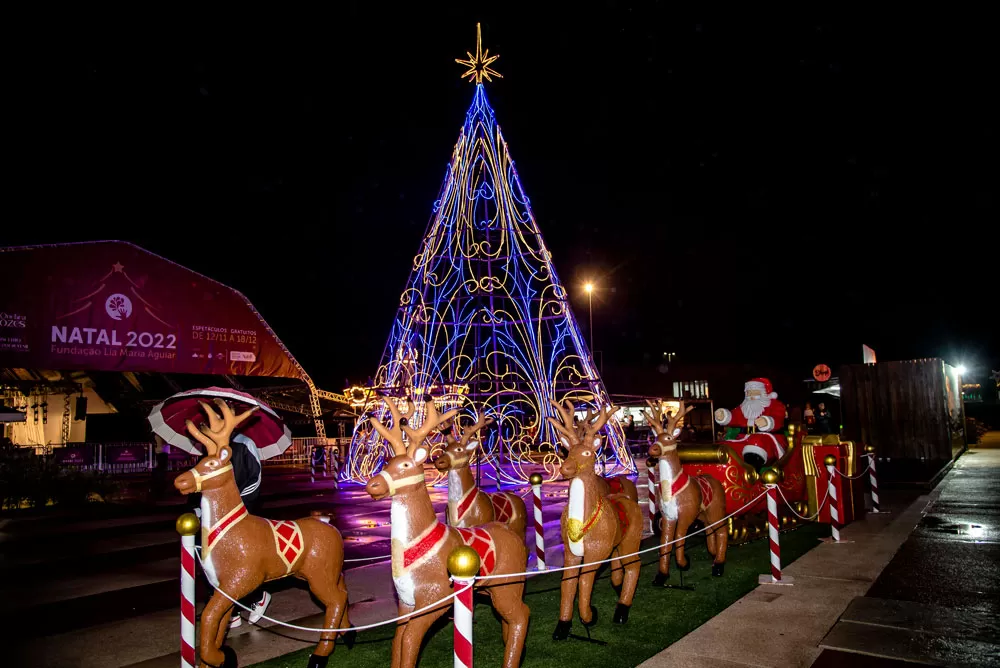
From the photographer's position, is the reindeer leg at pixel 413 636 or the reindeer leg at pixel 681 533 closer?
the reindeer leg at pixel 413 636

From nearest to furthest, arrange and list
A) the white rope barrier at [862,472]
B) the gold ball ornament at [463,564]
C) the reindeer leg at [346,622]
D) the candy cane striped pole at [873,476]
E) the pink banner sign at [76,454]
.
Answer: the gold ball ornament at [463,564], the reindeer leg at [346,622], the white rope barrier at [862,472], the candy cane striped pole at [873,476], the pink banner sign at [76,454]

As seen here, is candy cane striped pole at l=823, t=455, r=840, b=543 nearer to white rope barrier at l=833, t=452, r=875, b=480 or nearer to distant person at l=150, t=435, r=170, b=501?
white rope barrier at l=833, t=452, r=875, b=480

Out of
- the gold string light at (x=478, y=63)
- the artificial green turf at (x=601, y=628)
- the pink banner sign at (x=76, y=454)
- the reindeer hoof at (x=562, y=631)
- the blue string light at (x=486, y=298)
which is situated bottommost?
the artificial green turf at (x=601, y=628)

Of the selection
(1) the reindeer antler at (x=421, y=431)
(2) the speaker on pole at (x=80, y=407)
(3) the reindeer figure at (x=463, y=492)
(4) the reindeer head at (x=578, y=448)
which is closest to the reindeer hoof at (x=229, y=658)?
(3) the reindeer figure at (x=463, y=492)

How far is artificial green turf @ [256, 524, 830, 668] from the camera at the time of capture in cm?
488

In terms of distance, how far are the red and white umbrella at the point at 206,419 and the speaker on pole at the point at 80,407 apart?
63.4 feet

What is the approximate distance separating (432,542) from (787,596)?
4.21 meters

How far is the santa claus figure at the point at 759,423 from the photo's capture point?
30.9 feet

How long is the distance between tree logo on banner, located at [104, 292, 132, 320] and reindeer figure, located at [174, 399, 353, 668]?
15.7 meters

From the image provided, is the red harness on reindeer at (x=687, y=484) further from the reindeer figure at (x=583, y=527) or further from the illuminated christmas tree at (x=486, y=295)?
the illuminated christmas tree at (x=486, y=295)

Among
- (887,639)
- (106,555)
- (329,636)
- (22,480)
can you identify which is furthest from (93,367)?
(887,639)

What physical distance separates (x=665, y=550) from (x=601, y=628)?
175cm

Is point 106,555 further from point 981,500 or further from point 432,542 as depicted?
point 981,500

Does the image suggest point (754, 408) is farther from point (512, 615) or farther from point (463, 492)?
point (512, 615)
